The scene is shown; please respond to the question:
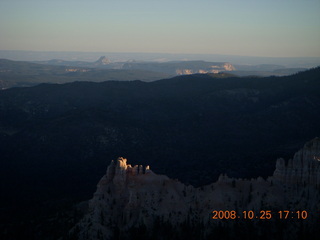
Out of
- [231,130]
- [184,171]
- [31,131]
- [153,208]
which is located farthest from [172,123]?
[153,208]

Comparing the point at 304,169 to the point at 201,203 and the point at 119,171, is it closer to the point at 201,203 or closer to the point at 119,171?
the point at 201,203

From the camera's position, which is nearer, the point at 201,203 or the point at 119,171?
the point at 201,203

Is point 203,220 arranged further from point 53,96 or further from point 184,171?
point 53,96
